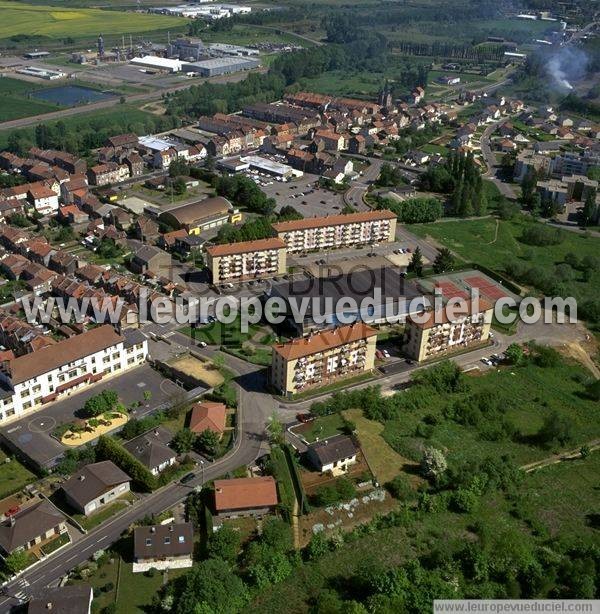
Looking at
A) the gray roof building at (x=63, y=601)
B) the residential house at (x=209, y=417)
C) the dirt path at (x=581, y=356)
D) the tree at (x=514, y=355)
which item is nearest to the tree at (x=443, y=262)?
the dirt path at (x=581, y=356)

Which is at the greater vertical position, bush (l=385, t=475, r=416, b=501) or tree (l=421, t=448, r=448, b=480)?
tree (l=421, t=448, r=448, b=480)

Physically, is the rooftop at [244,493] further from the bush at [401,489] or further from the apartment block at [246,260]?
the apartment block at [246,260]

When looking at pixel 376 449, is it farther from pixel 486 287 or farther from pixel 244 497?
pixel 486 287

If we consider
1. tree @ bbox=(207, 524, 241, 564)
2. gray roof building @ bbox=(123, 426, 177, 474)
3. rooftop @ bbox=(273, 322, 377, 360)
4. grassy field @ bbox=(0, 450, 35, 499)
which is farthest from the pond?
tree @ bbox=(207, 524, 241, 564)

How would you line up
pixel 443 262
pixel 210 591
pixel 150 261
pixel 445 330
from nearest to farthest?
1. pixel 210 591
2. pixel 445 330
3. pixel 150 261
4. pixel 443 262

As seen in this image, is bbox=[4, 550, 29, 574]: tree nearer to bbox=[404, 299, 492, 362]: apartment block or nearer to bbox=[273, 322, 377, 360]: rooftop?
bbox=[273, 322, 377, 360]: rooftop

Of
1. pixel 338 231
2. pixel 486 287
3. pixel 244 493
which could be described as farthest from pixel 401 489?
pixel 338 231

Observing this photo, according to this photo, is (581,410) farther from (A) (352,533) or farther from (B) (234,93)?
(B) (234,93)
